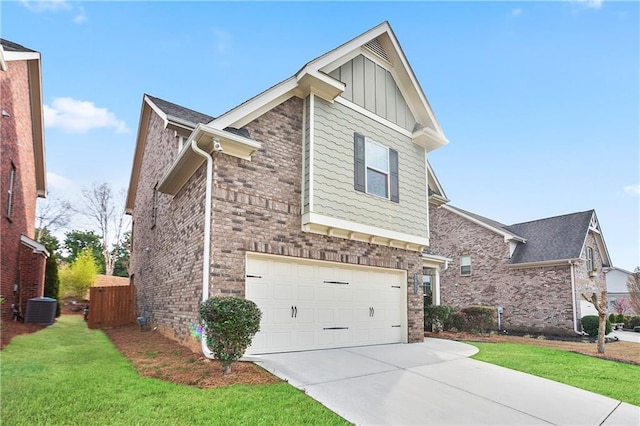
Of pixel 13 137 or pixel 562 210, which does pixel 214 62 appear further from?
pixel 562 210

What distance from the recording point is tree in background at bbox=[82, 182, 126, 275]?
33.2 m

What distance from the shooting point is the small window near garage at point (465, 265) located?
2238cm

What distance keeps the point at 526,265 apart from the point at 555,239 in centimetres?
224

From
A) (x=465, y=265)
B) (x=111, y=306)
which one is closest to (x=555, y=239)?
(x=465, y=265)

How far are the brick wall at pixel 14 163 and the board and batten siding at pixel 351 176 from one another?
9388 millimetres

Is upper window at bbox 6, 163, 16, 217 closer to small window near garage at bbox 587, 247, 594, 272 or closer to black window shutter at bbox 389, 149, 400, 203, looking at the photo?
black window shutter at bbox 389, 149, 400, 203

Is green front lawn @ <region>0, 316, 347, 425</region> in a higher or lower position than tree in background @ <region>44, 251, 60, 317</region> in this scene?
lower

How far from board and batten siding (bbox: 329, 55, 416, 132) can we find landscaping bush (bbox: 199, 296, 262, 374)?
629 centimetres

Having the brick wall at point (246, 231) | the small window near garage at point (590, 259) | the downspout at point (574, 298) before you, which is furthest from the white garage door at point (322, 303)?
the small window near garage at point (590, 259)

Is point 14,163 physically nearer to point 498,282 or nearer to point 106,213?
point 498,282

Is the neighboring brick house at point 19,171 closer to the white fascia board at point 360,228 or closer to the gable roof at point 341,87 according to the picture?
the gable roof at point 341,87

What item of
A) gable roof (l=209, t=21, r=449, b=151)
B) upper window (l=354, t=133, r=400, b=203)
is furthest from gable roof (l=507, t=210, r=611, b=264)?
upper window (l=354, t=133, r=400, b=203)

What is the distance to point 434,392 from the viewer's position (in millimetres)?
5992

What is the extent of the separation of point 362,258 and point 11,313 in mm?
11202
